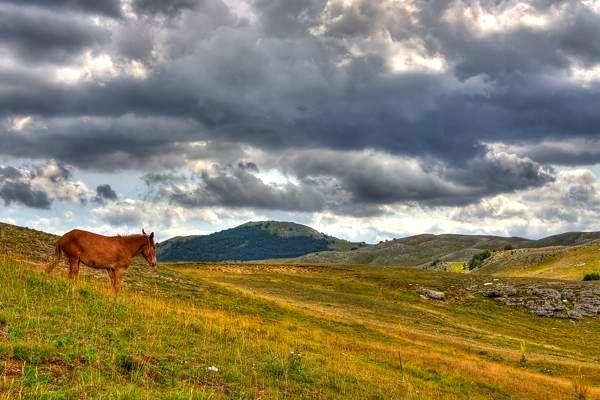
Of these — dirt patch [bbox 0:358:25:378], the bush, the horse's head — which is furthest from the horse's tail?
the bush

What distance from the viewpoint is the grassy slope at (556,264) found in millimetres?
145750

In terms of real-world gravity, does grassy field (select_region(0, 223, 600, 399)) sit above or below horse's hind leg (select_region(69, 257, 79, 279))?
below

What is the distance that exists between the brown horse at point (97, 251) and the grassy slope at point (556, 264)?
139315 millimetres

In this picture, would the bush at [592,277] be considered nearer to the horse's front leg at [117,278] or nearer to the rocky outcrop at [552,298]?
the rocky outcrop at [552,298]

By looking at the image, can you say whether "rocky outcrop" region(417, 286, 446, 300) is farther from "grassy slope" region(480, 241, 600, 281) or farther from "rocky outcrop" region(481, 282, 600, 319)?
"grassy slope" region(480, 241, 600, 281)

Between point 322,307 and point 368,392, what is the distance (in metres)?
37.7

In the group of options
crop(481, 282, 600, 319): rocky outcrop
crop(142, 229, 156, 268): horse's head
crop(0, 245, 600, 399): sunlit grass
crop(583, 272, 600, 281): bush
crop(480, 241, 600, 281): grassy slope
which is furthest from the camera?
crop(480, 241, 600, 281): grassy slope

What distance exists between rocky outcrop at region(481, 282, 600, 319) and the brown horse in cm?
7161

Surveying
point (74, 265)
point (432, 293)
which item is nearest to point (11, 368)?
point (74, 265)

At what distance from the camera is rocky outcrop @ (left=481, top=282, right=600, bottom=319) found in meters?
80.9

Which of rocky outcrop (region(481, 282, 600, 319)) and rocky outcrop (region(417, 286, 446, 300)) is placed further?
rocky outcrop (region(417, 286, 446, 300))

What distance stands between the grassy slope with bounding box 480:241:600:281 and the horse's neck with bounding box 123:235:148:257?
138168 millimetres

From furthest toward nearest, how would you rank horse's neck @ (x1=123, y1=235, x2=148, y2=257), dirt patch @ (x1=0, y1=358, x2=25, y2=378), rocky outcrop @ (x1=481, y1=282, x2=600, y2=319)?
rocky outcrop @ (x1=481, y1=282, x2=600, y2=319), horse's neck @ (x1=123, y1=235, x2=148, y2=257), dirt patch @ (x1=0, y1=358, x2=25, y2=378)

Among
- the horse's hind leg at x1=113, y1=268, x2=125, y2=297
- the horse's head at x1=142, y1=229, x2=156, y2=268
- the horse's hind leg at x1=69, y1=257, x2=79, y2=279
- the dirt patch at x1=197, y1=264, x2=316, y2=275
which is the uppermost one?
the horse's head at x1=142, y1=229, x2=156, y2=268
